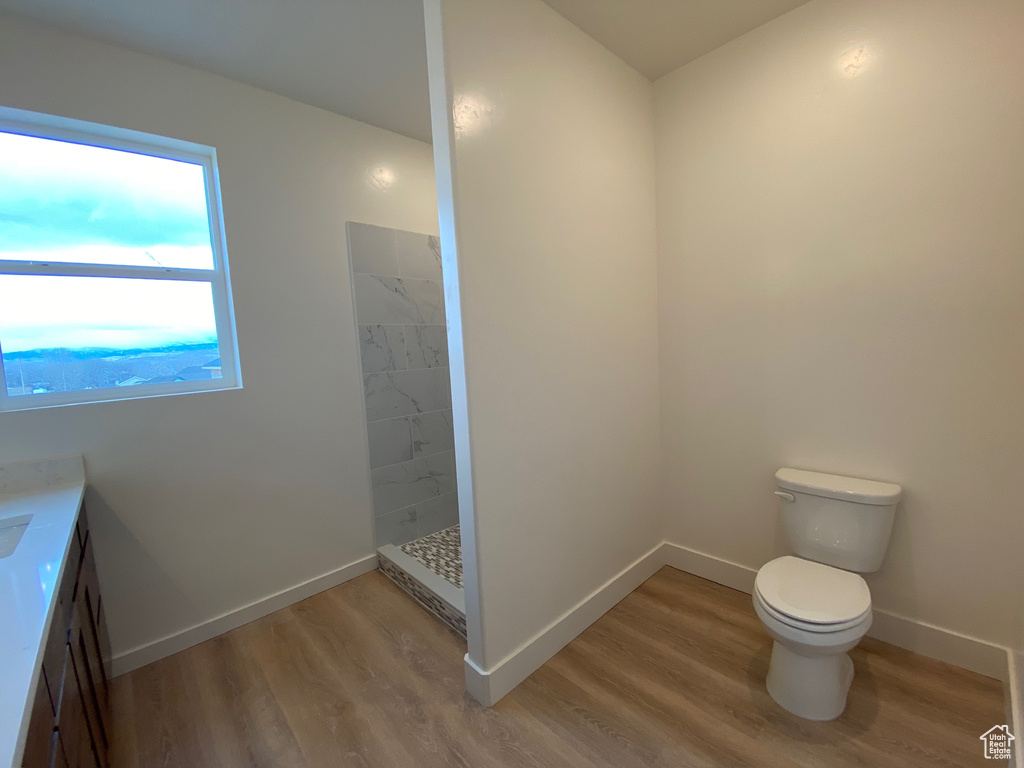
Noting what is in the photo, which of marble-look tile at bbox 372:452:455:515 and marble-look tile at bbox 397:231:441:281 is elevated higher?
marble-look tile at bbox 397:231:441:281

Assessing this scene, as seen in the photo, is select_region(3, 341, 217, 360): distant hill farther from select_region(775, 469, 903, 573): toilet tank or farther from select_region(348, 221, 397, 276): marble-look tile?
select_region(775, 469, 903, 573): toilet tank

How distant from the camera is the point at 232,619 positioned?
2.15 m

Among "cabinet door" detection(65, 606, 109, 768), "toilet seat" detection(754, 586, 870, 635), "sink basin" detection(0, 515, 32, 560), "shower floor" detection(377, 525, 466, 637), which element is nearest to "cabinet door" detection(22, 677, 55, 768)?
"cabinet door" detection(65, 606, 109, 768)

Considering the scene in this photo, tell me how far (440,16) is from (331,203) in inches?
50.2

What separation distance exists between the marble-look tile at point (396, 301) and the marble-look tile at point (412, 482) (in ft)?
2.96

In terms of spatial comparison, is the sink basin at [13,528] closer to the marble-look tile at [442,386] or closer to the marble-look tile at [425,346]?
the marble-look tile at [425,346]

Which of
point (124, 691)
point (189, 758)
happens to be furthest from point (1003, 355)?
point (124, 691)

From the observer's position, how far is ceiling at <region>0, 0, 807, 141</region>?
1.63 m

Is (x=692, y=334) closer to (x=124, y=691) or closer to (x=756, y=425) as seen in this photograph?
(x=756, y=425)

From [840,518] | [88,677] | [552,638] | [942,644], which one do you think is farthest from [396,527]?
[942,644]

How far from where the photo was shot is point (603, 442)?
2102 millimetres

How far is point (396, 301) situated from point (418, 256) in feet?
1.10

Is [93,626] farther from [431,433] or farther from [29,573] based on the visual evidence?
[431,433]

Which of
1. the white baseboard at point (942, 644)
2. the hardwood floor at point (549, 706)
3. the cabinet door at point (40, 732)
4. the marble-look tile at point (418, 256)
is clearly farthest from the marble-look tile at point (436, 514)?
the white baseboard at point (942, 644)
